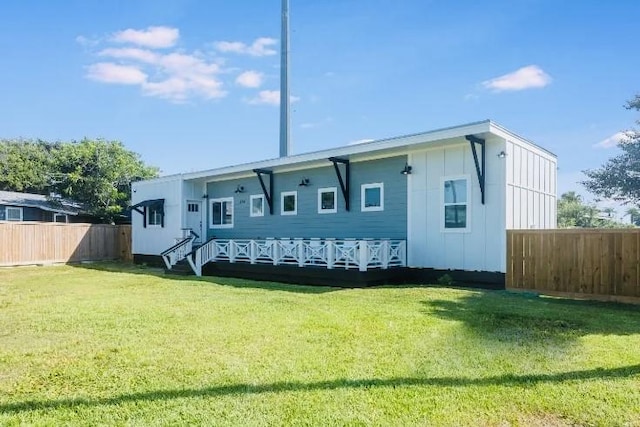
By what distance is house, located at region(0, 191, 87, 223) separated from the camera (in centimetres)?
2264

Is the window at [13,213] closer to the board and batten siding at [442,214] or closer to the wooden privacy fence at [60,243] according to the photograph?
the wooden privacy fence at [60,243]

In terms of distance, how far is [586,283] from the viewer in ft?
25.7

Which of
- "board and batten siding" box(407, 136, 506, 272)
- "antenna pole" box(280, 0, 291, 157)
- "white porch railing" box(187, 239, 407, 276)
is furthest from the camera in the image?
"antenna pole" box(280, 0, 291, 157)

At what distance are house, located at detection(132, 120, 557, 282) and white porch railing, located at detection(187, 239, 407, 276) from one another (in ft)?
0.09

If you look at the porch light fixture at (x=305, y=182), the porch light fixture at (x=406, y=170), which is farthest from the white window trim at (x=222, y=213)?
the porch light fixture at (x=406, y=170)

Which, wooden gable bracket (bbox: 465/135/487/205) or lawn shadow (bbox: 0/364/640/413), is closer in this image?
lawn shadow (bbox: 0/364/640/413)

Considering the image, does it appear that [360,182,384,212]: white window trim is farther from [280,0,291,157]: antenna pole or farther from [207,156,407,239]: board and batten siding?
[280,0,291,157]: antenna pole

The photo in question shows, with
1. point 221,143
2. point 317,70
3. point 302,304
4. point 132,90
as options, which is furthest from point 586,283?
point 221,143

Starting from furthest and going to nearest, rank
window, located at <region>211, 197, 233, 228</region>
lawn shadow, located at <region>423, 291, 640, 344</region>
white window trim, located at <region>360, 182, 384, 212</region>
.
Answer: window, located at <region>211, 197, 233, 228</region> → white window trim, located at <region>360, 182, 384, 212</region> → lawn shadow, located at <region>423, 291, 640, 344</region>

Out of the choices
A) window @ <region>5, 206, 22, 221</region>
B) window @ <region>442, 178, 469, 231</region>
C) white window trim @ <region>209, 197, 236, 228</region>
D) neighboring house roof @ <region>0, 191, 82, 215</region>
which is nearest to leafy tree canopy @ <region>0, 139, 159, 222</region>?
neighboring house roof @ <region>0, 191, 82, 215</region>

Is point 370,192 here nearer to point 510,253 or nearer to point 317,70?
point 510,253

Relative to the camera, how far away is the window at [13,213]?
74.5 ft

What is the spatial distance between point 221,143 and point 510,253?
20462 mm

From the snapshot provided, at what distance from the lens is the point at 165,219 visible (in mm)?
16797
